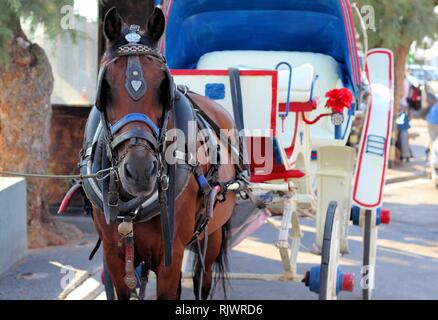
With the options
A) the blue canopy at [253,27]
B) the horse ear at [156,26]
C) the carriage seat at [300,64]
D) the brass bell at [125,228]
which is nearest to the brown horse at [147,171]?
the horse ear at [156,26]

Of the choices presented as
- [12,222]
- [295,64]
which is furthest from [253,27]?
[12,222]

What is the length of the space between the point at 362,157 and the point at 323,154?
1.19 feet

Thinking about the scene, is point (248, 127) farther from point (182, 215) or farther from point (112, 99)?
point (112, 99)

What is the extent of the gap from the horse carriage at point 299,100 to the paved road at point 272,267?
781 mm

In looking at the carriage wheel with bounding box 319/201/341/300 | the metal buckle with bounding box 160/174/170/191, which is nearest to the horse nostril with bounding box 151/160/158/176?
the metal buckle with bounding box 160/174/170/191

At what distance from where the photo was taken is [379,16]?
13273 mm

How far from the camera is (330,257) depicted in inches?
216

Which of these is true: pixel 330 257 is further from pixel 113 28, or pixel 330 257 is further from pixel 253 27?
pixel 113 28

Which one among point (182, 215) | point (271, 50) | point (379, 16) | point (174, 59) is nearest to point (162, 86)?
point (182, 215)

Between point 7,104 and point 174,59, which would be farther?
point 7,104

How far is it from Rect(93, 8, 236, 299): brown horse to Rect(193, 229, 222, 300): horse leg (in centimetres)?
23

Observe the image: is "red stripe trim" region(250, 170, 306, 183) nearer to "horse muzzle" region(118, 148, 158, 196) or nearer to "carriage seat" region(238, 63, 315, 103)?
"carriage seat" region(238, 63, 315, 103)

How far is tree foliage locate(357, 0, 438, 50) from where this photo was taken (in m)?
13.1

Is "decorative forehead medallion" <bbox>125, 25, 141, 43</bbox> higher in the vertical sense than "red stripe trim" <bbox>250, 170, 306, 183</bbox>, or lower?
higher
